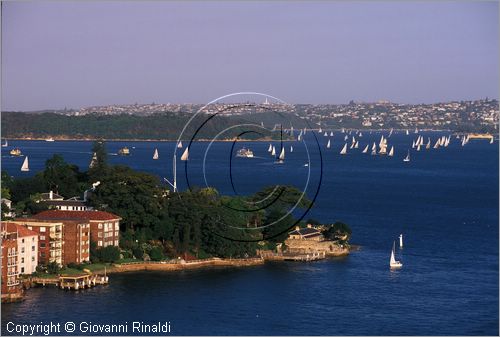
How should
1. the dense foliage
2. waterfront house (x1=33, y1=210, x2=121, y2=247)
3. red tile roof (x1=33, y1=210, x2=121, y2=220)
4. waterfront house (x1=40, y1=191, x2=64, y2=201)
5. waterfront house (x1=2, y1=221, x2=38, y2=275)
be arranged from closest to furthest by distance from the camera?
waterfront house (x1=2, y1=221, x2=38, y2=275)
waterfront house (x1=33, y1=210, x2=121, y2=247)
red tile roof (x1=33, y1=210, x2=121, y2=220)
the dense foliage
waterfront house (x1=40, y1=191, x2=64, y2=201)

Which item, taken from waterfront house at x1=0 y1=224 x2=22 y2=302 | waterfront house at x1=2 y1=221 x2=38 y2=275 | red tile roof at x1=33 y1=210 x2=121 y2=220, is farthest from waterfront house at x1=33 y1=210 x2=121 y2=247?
waterfront house at x1=0 y1=224 x2=22 y2=302

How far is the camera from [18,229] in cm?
1784

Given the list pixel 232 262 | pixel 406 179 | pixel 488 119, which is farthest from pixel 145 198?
pixel 488 119

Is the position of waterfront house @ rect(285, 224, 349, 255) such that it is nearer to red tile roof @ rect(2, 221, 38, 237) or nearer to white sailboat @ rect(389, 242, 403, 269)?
white sailboat @ rect(389, 242, 403, 269)

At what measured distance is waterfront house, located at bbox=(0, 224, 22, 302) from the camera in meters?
16.2

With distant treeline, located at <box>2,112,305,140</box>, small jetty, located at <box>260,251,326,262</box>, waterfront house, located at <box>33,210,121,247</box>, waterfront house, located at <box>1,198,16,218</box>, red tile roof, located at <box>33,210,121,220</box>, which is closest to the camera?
waterfront house, located at <box>33,210,121,247</box>

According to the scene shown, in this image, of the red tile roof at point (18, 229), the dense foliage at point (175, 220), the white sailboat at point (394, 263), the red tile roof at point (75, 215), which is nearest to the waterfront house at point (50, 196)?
the dense foliage at point (175, 220)

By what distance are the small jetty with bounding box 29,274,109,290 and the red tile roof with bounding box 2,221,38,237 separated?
77 cm

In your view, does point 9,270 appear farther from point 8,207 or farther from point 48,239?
point 8,207

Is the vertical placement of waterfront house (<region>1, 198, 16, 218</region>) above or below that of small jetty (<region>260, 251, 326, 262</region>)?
above

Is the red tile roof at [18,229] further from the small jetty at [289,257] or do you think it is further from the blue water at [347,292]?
the small jetty at [289,257]

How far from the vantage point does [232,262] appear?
792 inches

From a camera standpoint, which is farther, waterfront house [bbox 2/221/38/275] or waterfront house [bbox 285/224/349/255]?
waterfront house [bbox 285/224/349/255]

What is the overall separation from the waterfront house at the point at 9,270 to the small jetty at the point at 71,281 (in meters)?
0.63
